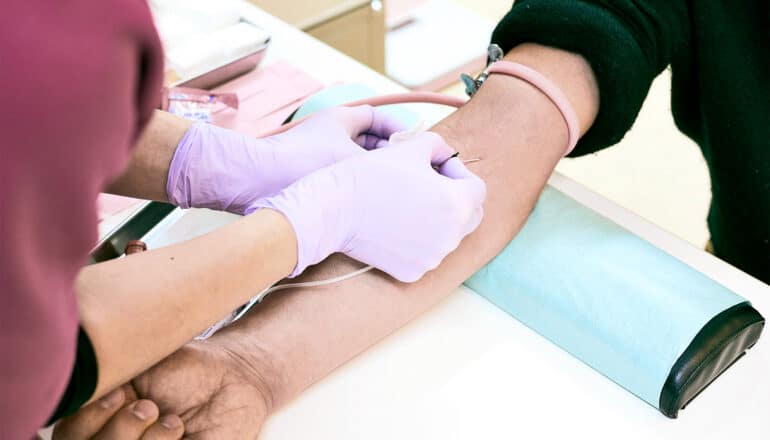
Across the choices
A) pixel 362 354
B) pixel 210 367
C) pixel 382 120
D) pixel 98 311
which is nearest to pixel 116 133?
pixel 98 311

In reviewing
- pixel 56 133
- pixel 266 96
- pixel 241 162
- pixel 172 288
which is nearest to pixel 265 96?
pixel 266 96

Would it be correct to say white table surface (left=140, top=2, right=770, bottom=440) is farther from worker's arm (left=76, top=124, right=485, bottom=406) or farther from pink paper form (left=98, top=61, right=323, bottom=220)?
pink paper form (left=98, top=61, right=323, bottom=220)

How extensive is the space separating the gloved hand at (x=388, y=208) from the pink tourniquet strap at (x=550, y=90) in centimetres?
19

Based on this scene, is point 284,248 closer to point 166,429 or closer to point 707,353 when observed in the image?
point 166,429

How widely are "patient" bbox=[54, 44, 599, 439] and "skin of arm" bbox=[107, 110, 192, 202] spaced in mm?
207

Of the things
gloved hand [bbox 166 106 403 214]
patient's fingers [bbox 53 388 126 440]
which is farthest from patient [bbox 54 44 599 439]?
gloved hand [bbox 166 106 403 214]

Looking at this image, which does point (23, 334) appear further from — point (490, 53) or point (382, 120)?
point (490, 53)

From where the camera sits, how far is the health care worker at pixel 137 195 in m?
0.30

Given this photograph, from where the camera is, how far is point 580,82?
871 mm

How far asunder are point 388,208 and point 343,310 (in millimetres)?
123

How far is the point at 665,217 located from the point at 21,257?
1.79 meters

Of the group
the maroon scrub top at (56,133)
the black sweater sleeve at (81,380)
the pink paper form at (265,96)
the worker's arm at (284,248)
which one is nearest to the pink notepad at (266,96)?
the pink paper form at (265,96)

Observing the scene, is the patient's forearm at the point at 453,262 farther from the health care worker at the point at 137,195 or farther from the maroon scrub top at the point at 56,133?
the maroon scrub top at the point at 56,133

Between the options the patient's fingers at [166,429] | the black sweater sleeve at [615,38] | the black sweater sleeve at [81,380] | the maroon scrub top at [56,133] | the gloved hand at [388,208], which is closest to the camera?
Answer: the maroon scrub top at [56,133]
